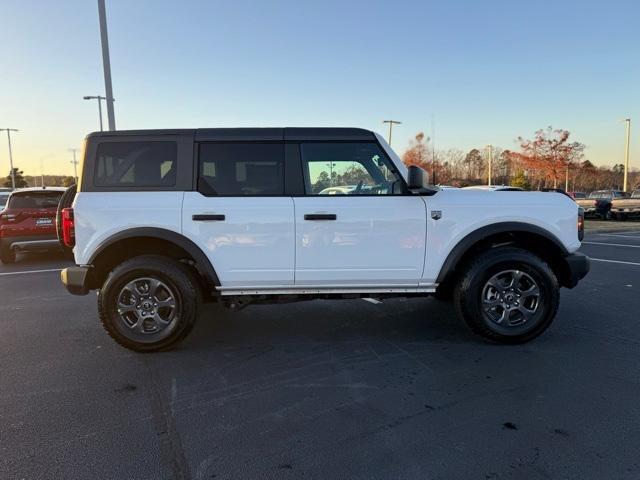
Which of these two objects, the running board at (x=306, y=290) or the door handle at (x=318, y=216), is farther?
the running board at (x=306, y=290)

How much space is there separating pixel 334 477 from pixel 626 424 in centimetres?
190

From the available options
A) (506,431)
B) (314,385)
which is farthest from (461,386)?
(314,385)

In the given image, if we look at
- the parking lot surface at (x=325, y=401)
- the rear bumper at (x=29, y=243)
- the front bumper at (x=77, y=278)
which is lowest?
the parking lot surface at (x=325, y=401)

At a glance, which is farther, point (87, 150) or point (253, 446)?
point (87, 150)

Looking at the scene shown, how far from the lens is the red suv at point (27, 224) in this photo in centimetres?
940

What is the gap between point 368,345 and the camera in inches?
169

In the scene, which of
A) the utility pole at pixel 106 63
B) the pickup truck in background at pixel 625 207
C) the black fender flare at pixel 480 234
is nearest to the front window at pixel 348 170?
the black fender flare at pixel 480 234

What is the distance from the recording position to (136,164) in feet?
13.6

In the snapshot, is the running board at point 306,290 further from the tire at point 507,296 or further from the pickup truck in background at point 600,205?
the pickup truck in background at point 600,205

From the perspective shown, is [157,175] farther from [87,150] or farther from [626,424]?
[626,424]

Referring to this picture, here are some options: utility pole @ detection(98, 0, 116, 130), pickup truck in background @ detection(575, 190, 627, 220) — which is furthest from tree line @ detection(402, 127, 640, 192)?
utility pole @ detection(98, 0, 116, 130)

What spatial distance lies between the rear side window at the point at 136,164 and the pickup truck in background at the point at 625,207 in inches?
930

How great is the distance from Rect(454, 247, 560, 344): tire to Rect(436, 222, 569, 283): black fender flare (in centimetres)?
19

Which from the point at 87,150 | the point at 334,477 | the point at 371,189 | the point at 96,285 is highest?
the point at 87,150
